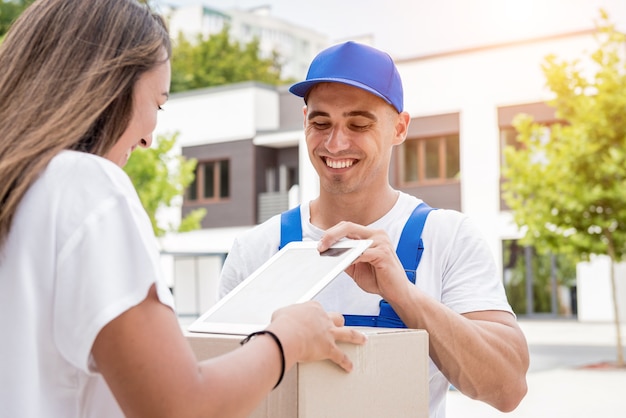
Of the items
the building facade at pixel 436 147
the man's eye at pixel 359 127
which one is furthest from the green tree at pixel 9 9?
the man's eye at pixel 359 127

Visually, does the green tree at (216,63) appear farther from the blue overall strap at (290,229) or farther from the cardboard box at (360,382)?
the cardboard box at (360,382)

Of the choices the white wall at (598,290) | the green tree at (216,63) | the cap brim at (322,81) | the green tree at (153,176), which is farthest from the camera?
the green tree at (216,63)

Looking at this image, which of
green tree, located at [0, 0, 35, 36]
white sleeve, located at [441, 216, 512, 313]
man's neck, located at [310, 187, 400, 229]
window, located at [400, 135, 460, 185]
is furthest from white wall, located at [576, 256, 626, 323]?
white sleeve, located at [441, 216, 512, 313]

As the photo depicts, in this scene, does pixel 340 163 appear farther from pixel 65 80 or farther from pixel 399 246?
pixel 65 80

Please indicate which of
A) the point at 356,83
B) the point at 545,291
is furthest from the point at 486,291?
the point at 545,291

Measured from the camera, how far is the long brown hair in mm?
1369

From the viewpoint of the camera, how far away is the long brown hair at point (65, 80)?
4.49 feet

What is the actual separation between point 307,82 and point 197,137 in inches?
1171

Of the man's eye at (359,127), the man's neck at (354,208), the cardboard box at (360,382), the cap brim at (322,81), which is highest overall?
the cap brim at (322,81)

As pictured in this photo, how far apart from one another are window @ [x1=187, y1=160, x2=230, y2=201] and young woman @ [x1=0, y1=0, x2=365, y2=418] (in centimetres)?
2970

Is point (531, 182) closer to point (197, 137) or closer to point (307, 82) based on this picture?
point (307, 82)

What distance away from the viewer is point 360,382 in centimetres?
166

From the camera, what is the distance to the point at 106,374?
1.28 m

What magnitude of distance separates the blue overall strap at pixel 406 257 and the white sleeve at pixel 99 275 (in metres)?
0.84
